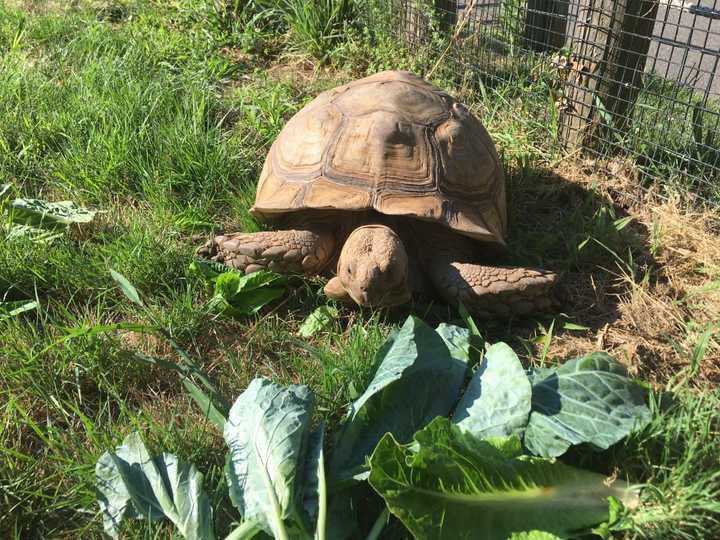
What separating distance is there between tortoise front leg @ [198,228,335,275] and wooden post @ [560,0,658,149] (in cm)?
181

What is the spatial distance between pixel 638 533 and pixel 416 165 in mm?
1722

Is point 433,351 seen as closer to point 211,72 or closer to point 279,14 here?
point 211,72

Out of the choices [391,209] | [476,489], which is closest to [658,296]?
[391,209]

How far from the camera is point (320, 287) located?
3037 millimetres

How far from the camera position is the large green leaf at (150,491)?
1.83m

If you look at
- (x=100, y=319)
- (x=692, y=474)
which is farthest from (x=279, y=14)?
(x=692, y=474)

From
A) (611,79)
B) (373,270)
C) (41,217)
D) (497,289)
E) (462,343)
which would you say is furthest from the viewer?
(611,79)

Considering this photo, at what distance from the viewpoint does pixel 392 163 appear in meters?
2.93

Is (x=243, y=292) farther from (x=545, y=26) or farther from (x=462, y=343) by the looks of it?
(x=545, y=26)

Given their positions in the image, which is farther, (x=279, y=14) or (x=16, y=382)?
(x=279, y=14)

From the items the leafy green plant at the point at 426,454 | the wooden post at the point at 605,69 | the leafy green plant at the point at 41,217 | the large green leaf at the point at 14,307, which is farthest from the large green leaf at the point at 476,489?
the wooden post at the point at 605,69

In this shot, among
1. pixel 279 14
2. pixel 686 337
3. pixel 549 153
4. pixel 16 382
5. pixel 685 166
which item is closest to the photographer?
pixel 16 382

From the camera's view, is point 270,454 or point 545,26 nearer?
point 270,454

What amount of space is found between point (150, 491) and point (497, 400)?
1060 millimetres
